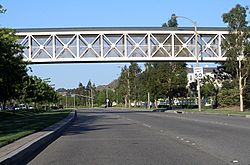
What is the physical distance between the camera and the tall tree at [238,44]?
56.8 meters


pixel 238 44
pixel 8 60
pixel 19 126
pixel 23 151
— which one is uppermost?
pixel 238 44

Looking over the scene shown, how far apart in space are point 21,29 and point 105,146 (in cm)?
4889

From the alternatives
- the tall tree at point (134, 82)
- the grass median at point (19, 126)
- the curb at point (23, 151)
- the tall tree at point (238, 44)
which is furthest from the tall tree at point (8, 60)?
the tall tree at point (134, 82)

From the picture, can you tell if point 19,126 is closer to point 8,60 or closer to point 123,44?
point 8,60

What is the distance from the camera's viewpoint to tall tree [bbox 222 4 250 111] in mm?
56844

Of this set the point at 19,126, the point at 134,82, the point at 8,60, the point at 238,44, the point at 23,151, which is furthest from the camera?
the point at 134,82

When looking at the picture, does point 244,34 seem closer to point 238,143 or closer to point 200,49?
point 200,49

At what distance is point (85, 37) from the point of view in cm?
6619

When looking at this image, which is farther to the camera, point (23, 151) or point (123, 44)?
point (123, 44)

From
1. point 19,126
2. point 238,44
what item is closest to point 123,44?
point 238,44

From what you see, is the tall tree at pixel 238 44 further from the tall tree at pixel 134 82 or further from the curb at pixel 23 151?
the tall tree at pixel 134 82

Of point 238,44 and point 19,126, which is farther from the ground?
point 238,44

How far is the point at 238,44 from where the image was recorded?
57000 mm

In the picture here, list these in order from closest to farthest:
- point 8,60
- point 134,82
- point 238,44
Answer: point 8,60
point 238,44
point 134,82
